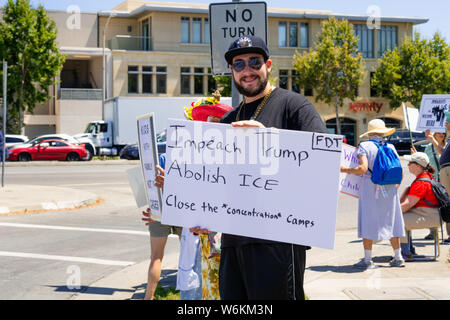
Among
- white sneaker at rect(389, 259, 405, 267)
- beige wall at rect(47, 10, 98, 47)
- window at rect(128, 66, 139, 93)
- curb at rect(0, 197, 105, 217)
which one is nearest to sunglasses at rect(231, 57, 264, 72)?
white sneaker at rect(389, 259, 405, 267)

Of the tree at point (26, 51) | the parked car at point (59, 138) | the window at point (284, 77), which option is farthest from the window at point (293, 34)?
the parked car at point (59, 138)

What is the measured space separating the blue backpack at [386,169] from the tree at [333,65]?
138ft

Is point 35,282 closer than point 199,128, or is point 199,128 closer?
point 199,128

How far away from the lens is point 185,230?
533cm

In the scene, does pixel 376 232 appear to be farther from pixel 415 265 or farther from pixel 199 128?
pixel 199 128

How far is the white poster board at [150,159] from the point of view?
17.2 ft

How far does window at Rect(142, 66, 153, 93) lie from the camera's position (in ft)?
166

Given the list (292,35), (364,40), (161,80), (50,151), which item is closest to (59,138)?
(50,151)

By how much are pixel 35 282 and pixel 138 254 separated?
2.14 m

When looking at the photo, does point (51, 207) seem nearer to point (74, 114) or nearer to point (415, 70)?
point (74, 114)

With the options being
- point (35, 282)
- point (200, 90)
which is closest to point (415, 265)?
point (35, 282)

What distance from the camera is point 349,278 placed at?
23.5ft

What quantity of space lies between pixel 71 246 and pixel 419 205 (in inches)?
200

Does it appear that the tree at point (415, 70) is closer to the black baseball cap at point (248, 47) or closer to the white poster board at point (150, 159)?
the white poster board at point (150, 159)
